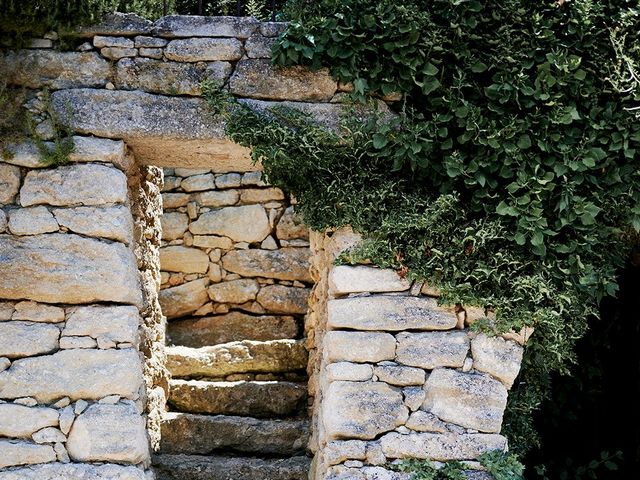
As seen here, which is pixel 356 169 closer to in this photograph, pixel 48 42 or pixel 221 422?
pixel 48 42

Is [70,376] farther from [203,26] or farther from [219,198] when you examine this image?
[219,198]

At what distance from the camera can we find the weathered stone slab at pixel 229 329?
22.1 ft

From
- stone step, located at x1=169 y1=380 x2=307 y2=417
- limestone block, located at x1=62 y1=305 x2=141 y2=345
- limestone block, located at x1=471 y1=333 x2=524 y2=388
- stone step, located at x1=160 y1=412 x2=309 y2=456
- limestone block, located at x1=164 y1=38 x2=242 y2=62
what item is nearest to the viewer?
limestone block, located at x1=62 y1=305 x2=141 y2=345

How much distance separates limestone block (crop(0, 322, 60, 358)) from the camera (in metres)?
3.85

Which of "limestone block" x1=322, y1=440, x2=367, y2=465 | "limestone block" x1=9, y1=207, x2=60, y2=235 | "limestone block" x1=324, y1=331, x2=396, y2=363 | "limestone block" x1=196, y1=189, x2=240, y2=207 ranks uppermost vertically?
"limestone block" x1=9, y1=207, x2=60, y2=235

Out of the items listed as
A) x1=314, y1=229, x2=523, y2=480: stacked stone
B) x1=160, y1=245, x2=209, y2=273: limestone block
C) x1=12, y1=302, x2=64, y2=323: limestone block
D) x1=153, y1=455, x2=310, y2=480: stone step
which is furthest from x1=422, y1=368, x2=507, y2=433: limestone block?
x1=160, y1=245, x2=209, y2=273: limestone block

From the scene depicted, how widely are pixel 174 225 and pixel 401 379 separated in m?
3.51

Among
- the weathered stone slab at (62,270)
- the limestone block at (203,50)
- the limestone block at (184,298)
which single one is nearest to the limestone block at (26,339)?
the weathered stone slab at (62,270)

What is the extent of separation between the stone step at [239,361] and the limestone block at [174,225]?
5.04 feet

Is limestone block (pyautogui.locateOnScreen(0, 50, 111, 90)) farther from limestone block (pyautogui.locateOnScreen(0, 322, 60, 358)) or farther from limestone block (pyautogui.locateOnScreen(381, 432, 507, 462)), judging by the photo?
limestone block (pyautogui.locateOnScreen(381, 432, 507, 462))

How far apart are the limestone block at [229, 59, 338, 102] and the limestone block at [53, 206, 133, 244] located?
81 cm

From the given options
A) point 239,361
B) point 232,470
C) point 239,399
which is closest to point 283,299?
point 239,361

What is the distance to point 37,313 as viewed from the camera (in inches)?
154

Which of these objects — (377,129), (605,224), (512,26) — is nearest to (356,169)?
(377,129)
